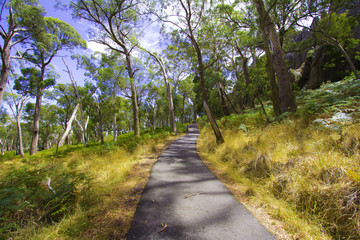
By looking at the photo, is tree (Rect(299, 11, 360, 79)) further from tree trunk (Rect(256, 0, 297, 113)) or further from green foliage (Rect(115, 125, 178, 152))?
green foliage (Rect(115, 125, 178, 152))

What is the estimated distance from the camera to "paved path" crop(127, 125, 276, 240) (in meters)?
1.73

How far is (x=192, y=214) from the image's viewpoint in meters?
2.12

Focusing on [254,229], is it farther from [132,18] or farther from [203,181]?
[132,18]

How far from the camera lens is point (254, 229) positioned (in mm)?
1801

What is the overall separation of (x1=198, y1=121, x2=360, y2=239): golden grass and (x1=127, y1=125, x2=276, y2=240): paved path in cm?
31

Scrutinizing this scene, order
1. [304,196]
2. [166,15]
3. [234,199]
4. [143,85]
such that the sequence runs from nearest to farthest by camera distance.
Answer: [304,196] → [234,199] → [166,15] → [143,85]

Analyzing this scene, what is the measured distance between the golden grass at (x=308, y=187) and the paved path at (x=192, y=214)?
1.00 feet

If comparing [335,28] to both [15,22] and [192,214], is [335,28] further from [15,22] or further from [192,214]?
[15,22]

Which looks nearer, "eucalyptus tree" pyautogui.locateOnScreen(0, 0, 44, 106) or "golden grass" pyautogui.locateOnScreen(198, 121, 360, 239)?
"golden grass" pyautogui.locateOnScreen(198, 121, 360, 239)

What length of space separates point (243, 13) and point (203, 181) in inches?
557

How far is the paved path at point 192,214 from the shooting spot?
68.1 inches

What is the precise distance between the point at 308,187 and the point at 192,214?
1920mm

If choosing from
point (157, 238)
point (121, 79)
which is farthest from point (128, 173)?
point (121, 79)

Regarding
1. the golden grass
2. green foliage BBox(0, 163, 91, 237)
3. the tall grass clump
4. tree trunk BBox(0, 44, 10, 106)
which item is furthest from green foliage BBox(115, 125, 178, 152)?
tree trunk BBox(0, 44, 10, 106)
